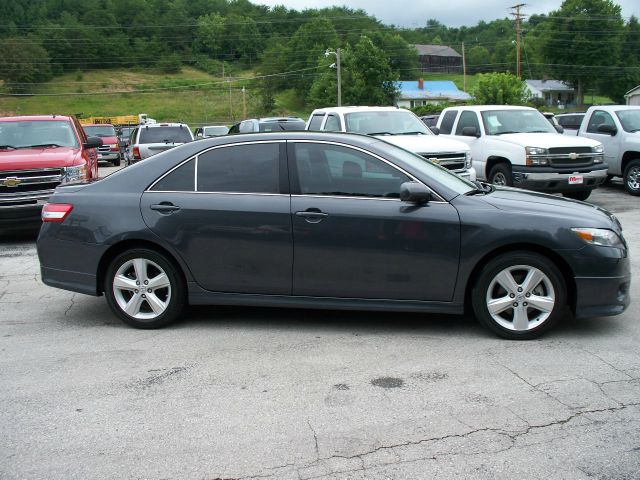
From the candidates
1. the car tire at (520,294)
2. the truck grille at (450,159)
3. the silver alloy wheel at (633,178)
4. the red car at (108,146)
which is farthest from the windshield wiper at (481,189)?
the red car at (108,146)

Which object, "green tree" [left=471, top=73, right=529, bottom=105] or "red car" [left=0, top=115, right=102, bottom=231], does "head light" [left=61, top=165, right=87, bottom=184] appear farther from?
"green tree" [left=471, top=73, right=529, bottom=105]

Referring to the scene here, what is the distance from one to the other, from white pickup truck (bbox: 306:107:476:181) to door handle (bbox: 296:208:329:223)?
5.94 metres

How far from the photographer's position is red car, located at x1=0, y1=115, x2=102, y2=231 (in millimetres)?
9586

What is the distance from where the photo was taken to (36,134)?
432 inches

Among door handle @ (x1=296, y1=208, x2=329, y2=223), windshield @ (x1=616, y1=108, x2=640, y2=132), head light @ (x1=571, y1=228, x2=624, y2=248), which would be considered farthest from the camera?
windshield @ (x1=616, y1=108, x2=640, y2=132)

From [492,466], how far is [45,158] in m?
8.67

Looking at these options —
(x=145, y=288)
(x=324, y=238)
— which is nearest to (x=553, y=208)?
(x=324, y=238)

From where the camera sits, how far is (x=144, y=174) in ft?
19.0

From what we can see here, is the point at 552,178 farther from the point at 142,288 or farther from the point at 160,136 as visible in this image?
Result: the point at 160,136

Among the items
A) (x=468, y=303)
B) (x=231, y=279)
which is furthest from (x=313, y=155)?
(x=468, y=303)

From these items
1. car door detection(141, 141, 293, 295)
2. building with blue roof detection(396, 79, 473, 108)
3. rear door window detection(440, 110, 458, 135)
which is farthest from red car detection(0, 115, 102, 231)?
building with blue roof detection(396, 79, 473, 108)

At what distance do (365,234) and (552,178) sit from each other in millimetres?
7746

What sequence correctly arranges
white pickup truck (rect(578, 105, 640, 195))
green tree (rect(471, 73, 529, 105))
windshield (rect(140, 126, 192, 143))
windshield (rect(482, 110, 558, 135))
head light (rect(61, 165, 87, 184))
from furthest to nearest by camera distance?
green tree (rect(471, 73, 529, 105))
windshield (rect(140, 126, 192, 143))
white pickup truck (rect(578, 105, 640, 195))
windshield (rect(482, 110, 558, 135))
head light (rect(61, 165, 87, 184))

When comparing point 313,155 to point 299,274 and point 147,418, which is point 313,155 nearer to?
point 299,274
